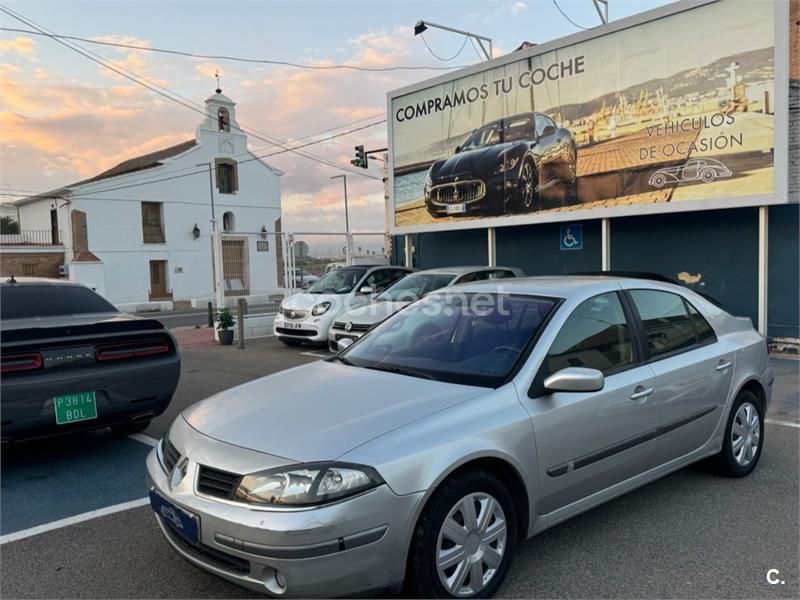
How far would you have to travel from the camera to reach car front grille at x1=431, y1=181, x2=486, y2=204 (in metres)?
13.5

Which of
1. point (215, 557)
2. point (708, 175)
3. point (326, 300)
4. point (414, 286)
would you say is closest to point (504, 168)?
point (414, 286)

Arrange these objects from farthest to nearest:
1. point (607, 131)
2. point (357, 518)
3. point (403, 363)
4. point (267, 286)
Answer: point (267, 286), point (607, 131), point (403, 363), point (357, 518)

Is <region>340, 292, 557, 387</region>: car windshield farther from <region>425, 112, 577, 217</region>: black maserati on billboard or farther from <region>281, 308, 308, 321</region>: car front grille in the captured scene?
<region>425, 112, 577, 217</region>: black maserati on billboard

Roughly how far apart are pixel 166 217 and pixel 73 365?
31032 millimetres

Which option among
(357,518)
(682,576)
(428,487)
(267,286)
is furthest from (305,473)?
(267,286)

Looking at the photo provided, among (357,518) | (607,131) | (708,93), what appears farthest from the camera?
(607,131)

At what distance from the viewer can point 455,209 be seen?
553 inches

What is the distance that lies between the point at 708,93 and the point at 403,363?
345 inches

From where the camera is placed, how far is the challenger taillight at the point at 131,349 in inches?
201

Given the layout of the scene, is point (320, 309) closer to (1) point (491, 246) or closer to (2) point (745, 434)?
(1) point (491, 246)

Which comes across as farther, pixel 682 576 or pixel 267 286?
pixel 267 286

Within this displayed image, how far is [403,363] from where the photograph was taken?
3.73 m

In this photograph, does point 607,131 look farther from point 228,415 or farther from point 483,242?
point 228,415

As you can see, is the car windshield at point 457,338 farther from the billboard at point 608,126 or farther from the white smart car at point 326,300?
the billboard at point 608,126
